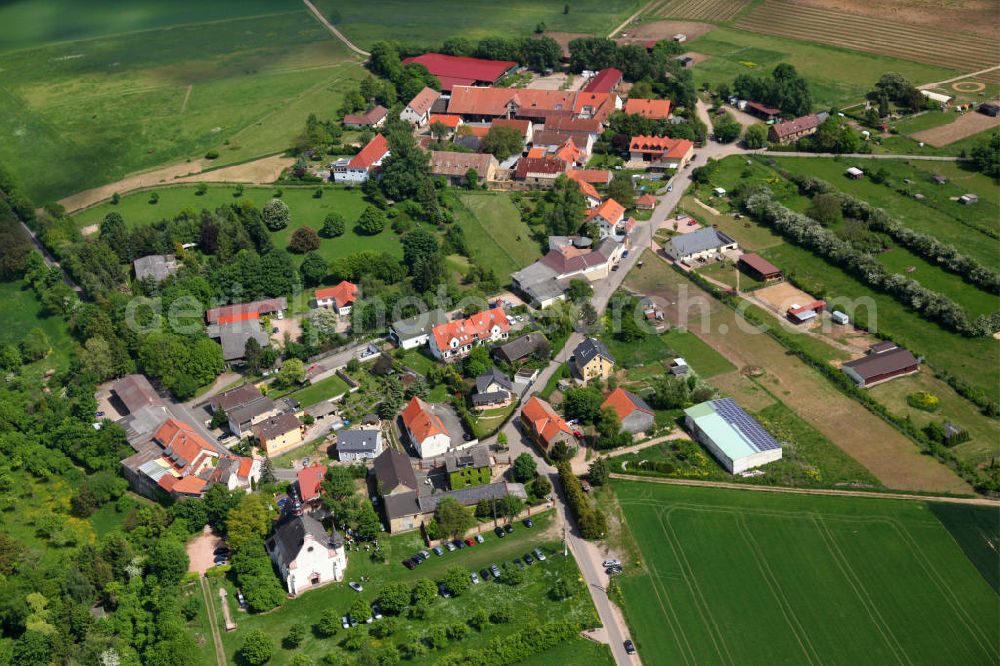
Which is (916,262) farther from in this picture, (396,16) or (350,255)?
(396,16)

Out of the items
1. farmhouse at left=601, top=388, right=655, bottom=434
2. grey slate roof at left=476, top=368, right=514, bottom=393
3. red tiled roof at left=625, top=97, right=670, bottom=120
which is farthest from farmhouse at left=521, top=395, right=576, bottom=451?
red tiled roof at left=625, top=97, right=670, bottom=120

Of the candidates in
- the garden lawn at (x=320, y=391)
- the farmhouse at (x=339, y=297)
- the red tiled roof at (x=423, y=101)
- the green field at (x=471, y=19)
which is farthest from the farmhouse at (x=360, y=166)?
the green field at (x=471, y=19)

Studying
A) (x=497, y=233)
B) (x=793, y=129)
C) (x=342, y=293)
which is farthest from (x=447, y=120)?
(x=793, y=129)

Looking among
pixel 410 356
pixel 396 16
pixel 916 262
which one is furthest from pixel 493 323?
pixel 396 16

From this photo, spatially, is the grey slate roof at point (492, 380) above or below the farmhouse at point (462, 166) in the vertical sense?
below

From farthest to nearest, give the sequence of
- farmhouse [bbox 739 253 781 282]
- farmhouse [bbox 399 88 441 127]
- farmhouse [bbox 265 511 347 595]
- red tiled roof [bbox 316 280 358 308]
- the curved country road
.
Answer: the curved country road, farmhouse [bbox 399 88 441 127], farmhouse [bbox 739 253 781 282], red tiled roof [bbox 316 280 358 308], farmhouse [bbox 265 511 347 595]

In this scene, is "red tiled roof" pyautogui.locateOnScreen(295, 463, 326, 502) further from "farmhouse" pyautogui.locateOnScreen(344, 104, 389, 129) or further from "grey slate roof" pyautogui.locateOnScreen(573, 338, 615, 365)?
"farmhouse" pyautogui.locateOnScreen(344, 104, 389, 129)

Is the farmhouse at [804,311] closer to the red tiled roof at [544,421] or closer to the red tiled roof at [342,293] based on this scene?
the red tiled roof at [544,421]
